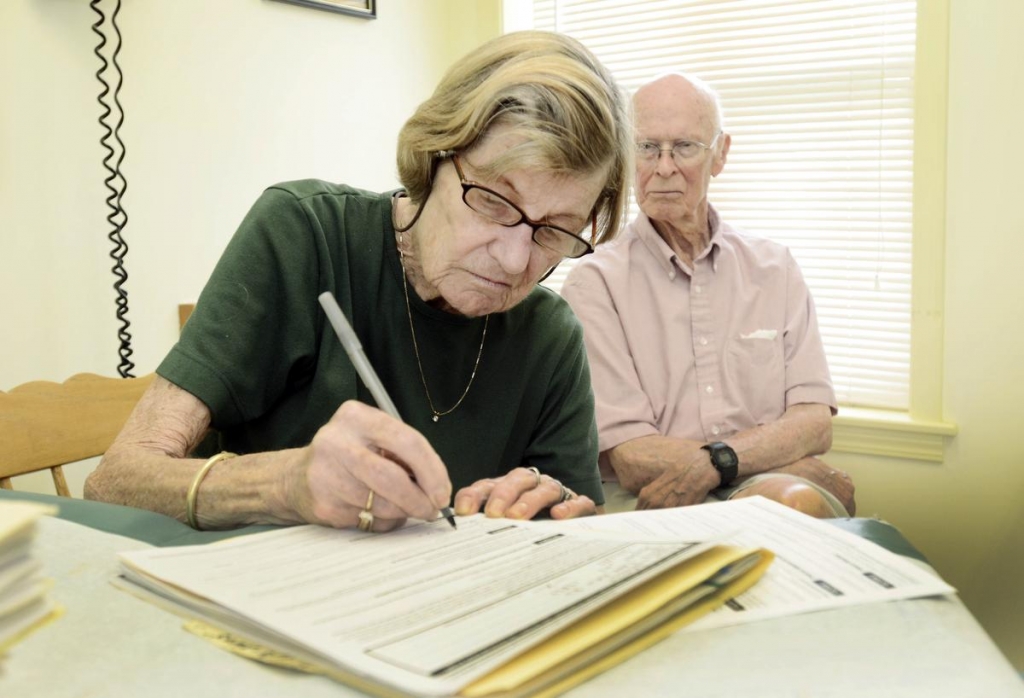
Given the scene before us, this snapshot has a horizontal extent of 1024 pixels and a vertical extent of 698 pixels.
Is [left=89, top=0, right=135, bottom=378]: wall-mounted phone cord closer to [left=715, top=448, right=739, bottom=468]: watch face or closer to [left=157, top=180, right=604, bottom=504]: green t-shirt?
[left=157, top=180, right=604, bottom=504]: green t-shirt

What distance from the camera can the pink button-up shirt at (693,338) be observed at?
2.09 metres

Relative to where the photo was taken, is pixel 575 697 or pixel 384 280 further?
pixel 384 280

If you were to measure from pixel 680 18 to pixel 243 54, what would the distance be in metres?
1.40

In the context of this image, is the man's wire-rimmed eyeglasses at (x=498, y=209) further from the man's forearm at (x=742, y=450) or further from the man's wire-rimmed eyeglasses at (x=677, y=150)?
the man's wire-rimmed eyeglasses at (x=677, y=150)

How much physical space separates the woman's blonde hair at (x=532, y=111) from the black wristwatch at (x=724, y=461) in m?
0.94

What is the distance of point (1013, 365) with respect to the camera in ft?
7.55

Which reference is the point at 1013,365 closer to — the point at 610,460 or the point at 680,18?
the point at 610,460

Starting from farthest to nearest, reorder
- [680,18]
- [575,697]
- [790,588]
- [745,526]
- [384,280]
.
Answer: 1. [680,18]
2. [384,280]
3. [745,526]
4. [790,588]
5. [575,697]

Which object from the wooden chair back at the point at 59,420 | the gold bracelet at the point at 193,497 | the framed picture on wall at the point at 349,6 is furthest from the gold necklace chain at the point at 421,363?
the framed picture on wall at the point at 349,6

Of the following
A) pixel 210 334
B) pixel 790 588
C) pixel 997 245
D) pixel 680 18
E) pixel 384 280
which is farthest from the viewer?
pixel 680 18

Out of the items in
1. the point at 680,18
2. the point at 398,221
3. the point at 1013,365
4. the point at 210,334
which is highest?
the point at 680,18

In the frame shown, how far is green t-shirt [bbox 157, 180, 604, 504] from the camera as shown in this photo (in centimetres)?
111

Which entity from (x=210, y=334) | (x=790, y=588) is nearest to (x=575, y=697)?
(x=790, y=588)

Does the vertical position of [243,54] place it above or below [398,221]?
above
